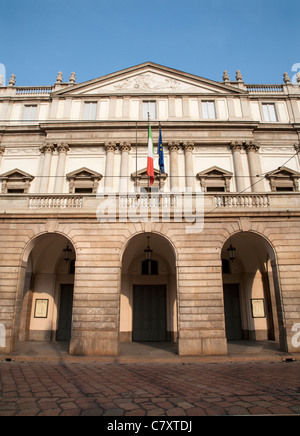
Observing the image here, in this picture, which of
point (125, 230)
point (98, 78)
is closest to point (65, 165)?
point (98, 78)

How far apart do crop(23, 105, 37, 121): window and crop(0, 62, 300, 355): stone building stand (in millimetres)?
141

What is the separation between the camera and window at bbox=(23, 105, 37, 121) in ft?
69.4

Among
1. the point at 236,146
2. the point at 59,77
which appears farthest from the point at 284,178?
the point at 59,77

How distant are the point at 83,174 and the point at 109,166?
1855mm

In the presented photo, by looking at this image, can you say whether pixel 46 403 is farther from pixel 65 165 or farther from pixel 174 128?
pixel 174 128

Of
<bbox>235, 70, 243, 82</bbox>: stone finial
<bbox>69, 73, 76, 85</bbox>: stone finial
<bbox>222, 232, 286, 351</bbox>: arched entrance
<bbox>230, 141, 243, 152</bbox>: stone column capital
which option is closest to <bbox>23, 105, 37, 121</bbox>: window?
<bbox>69, 73, 76, 85</bbox>: stone finial

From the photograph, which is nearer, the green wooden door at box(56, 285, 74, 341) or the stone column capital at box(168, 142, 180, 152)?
the green wooden door at box(56, 285, 74, 341)

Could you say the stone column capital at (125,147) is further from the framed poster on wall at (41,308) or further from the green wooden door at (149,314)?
the framed poster on wall at (41,308)

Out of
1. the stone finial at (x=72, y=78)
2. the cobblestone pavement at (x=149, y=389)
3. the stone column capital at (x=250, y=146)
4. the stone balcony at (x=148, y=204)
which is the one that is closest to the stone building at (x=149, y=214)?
the stone balcony at (x=148, y=204)

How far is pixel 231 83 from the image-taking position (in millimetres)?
22344

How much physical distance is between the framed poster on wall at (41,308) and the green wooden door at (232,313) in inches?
414

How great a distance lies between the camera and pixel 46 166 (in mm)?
19000

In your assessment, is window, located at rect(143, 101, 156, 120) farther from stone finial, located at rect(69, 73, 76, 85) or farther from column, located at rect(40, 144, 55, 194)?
column, located at rect(40, 144, 55, 194)
